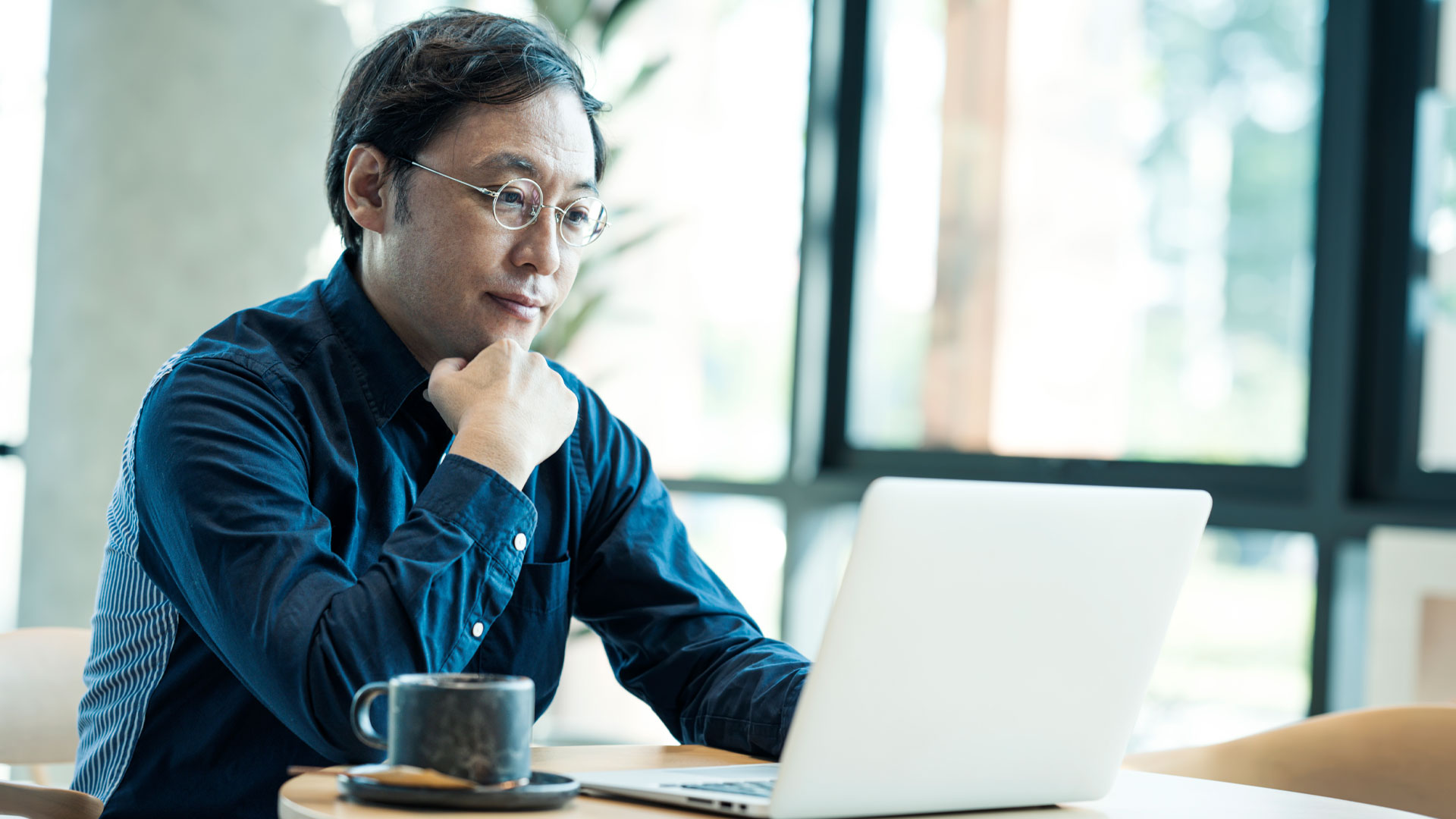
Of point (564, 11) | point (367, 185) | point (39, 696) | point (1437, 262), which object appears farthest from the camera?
point (564, 11)

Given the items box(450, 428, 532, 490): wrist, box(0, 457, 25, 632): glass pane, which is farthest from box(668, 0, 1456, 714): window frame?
box(0, 457, 25, 632): glass pane

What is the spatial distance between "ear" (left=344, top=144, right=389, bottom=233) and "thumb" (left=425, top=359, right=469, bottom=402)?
21cm

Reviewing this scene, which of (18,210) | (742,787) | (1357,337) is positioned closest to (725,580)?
(1357,337)

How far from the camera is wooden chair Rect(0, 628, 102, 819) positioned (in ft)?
5.42

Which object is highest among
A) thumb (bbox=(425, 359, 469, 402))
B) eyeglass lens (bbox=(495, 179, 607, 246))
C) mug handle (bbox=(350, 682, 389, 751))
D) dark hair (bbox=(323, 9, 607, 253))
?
dark hair (bbox=(323, 9, 607, 253))

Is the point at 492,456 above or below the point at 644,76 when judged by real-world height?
below

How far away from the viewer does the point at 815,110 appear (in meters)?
3.46

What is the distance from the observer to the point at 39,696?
Result: 1.68 m

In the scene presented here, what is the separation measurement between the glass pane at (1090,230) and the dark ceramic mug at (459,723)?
2.38 meters

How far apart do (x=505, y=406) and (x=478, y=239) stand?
24 cm

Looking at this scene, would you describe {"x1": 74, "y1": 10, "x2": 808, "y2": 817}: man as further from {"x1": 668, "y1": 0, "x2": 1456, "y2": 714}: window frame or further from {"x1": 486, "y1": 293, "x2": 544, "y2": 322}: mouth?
{"x1": 668, "y1": 0, "x2": 1456, "y2": 714}: window frame

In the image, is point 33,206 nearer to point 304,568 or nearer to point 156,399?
point 156,399

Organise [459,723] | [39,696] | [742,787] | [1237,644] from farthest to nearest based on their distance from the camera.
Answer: [1237,644], [39,696], [742,787], [459,723]

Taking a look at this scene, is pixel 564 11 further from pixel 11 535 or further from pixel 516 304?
pixel 516 304
